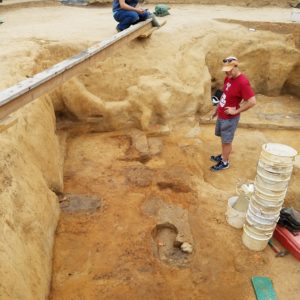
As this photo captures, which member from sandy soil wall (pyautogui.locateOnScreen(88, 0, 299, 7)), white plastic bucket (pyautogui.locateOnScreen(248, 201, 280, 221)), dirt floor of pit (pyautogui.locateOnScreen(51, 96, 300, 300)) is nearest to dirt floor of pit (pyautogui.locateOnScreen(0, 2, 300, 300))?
dirt floor of pit (pyautogui.locateOnScreen(51, 96, 300, 300))

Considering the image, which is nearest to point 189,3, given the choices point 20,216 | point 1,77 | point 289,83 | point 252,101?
point 289,83

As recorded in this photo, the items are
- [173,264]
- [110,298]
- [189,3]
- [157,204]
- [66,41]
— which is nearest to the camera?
[110,298]

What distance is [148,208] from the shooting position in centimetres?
463

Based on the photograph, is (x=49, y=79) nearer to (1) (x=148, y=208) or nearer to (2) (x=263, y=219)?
(1) (x=148, y=208)

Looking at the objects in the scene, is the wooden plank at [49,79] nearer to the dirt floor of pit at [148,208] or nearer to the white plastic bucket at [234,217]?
the dirt floor of pit at [148,208]

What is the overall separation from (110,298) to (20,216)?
3.85ft

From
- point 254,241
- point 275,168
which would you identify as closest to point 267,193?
point 275,168

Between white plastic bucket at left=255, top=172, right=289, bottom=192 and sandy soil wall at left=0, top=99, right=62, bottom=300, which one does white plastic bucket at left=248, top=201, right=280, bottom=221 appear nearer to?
white plastic bucket at left=255, top=172, right=289, bottom=192

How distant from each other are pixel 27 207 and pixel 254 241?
98.7 inches

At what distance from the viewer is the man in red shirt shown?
5078 millimetres

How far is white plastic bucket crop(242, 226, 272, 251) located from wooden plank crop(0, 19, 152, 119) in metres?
2.66

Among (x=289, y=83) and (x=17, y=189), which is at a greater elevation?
(x=17, y=189)

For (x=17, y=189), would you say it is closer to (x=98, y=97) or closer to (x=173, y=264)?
(x=173, y=264)

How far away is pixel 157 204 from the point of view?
4.72 metres
